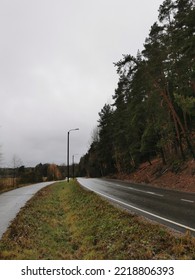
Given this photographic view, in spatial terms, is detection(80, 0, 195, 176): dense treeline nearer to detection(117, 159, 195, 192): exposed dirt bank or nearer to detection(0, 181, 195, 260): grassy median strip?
detection(117, 159, 195, 192): exposed dirt bank

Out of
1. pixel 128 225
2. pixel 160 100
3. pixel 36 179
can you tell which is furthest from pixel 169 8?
pixel 36 179

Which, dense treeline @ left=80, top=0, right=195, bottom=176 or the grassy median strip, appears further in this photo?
dense treeline @ left=80, top=0, right=195, bottom=176

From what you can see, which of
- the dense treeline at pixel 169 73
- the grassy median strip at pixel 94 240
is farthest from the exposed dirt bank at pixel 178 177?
the grassy median strip at pixel 94 240

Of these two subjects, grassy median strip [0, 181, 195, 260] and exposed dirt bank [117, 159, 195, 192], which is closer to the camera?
grassy median strip [0, 181, 195, 260]

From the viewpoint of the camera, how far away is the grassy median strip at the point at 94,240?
739 centimetres

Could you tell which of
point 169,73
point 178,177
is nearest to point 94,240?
point 178,177

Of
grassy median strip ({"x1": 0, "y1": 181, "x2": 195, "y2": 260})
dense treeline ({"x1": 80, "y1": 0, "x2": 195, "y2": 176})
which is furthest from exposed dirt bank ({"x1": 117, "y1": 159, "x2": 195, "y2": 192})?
grassy median strip ({"x1": 0, "y1": 181, "x2": 195, "y2": 260})

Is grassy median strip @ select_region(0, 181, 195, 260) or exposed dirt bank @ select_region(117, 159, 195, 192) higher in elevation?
exposed dirt bank @ select_region(117, 159, 195, 192)

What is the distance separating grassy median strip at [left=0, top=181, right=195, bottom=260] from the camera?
7.39 m

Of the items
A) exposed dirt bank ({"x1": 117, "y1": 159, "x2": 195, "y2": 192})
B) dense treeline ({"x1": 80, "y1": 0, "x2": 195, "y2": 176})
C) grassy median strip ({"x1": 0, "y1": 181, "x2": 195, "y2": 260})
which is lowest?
grassy median strip ({"x1": 0, "y1": 181, "x2": 195, "y2": 260})

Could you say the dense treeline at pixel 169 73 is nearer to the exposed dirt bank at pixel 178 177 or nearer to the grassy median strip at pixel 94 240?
the exposed dirt bank at pixel 178 177

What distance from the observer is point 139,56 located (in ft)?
103

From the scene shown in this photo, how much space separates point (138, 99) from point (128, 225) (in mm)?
27241
